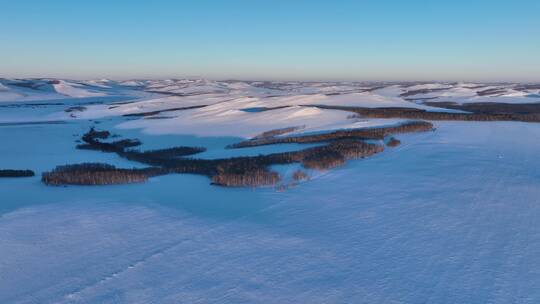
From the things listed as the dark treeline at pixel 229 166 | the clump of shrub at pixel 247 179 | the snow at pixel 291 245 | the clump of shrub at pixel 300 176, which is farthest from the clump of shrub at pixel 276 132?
the snow at pixel 291 245

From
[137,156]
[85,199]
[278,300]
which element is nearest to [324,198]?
[278,300]

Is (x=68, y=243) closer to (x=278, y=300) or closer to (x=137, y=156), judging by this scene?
(x=278, y=300)

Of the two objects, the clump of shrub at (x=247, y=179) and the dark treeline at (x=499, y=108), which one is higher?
the dark treeline at (x=499, y=108)

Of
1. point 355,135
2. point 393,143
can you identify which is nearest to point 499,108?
point 355,135

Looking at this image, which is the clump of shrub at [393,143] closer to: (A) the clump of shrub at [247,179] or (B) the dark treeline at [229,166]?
(B) the dark treeline at [229,166]

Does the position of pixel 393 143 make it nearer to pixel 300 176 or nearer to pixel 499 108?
pixel 300 176

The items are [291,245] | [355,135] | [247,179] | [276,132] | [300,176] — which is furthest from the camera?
[276,132]
